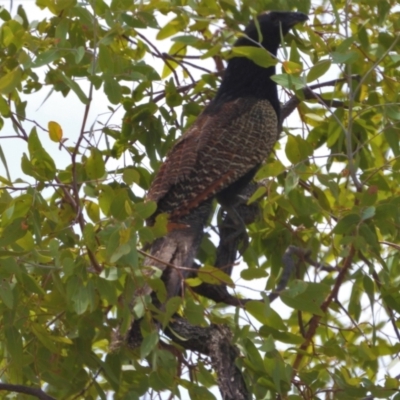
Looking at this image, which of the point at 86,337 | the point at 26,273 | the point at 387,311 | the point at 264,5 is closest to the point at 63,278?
the point at 26,273

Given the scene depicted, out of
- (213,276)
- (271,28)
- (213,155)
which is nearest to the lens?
(213,276)

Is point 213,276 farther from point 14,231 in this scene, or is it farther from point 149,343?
point 14,231

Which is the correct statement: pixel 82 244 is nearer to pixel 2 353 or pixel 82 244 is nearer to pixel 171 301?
pixel 171 301

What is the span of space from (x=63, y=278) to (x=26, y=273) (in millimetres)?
149

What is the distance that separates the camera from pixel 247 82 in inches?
201

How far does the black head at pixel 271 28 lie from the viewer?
448cm

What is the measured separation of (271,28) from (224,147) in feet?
2.93

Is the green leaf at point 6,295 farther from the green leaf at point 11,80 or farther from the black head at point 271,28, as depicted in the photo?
the black head at point 271,28

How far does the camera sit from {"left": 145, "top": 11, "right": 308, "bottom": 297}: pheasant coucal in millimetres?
4160

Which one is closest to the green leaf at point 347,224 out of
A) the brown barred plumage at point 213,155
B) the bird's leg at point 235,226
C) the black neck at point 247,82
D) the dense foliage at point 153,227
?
the dense foliage at point 153,227

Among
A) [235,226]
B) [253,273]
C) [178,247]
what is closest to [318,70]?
[253,273]

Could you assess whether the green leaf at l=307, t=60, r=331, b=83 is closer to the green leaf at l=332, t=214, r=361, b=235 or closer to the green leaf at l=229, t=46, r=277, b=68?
the green leaf at l=229, t=46, r=277, b=68

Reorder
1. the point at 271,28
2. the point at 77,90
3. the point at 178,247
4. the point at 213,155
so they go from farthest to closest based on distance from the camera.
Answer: the point at 271,28, the point at 213,155, the point at 178,247, the point at 77,90

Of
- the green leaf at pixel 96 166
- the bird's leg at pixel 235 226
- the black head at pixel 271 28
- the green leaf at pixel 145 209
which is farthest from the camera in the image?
the black head at pixel 271 28
